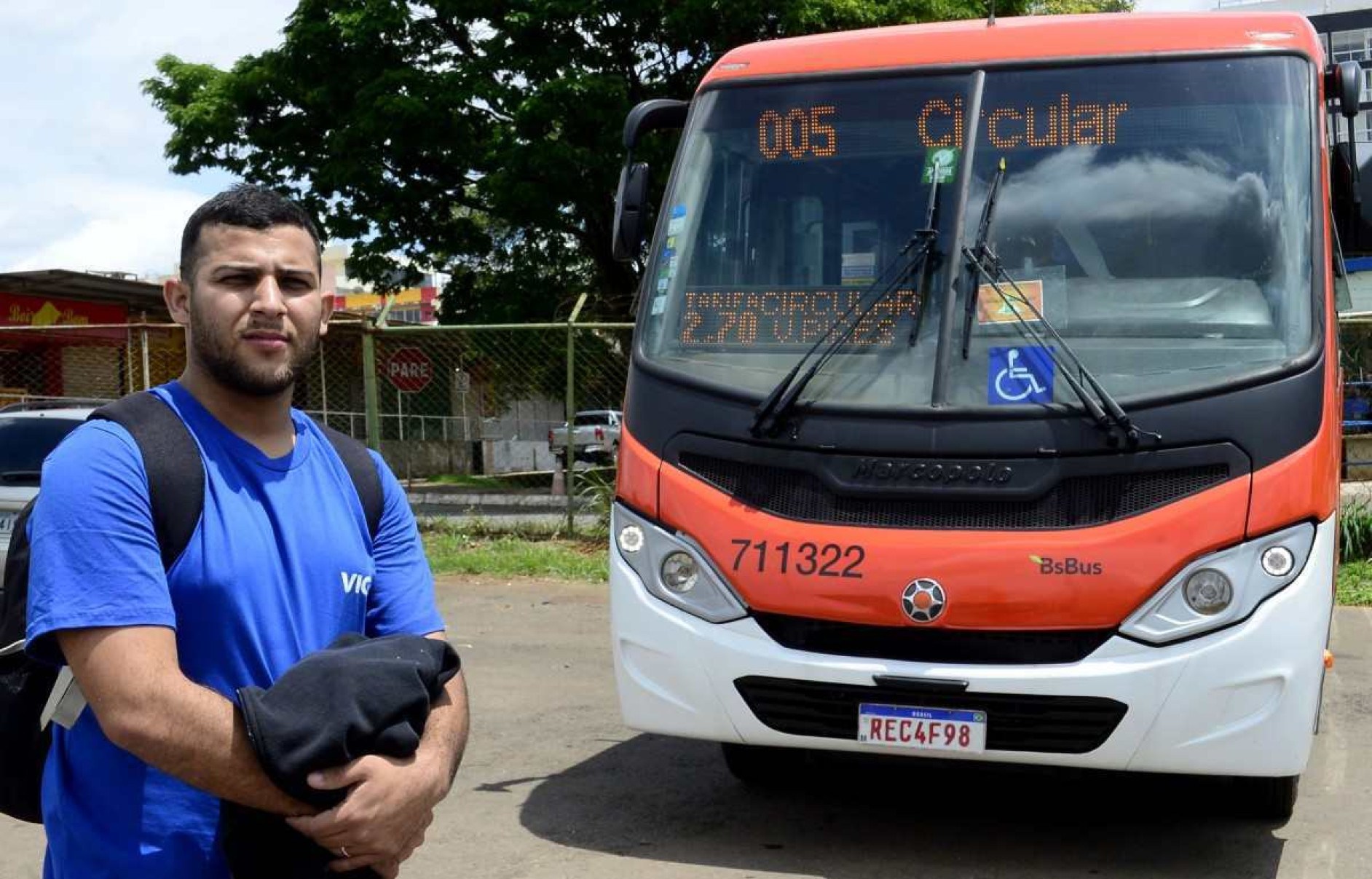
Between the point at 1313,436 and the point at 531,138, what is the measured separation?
16958mm

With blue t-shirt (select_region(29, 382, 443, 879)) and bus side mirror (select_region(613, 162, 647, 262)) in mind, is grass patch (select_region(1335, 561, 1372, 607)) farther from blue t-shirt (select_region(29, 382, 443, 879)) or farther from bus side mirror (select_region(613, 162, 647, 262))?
blue t-shirt (select_region(29, 382, 443, 879))

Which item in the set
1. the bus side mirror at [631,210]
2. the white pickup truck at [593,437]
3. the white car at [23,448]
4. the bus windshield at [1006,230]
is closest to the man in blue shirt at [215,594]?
the bus windshield at [1006,230]

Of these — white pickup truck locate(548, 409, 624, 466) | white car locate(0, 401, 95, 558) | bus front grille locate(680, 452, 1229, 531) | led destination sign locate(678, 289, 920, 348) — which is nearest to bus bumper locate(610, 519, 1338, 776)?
bus front grille locate(680, 452, 1229, 531)

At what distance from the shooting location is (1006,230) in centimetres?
538

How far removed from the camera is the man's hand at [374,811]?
212 centimetres

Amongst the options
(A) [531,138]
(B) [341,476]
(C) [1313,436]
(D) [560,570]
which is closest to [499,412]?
(A) [531,138]

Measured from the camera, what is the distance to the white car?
27.4ft

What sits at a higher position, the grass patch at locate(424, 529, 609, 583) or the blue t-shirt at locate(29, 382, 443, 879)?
the blue t-shirt at locate(29, 382, 443, 879)

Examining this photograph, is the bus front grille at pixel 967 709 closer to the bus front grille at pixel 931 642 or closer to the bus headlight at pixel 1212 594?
the bus front grille at pixel 931 642

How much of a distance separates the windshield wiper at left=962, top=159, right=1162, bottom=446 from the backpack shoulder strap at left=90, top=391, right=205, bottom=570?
128 inches

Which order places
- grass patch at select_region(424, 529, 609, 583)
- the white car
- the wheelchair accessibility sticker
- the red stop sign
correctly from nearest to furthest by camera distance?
the wheelchair accessibility sticker → the white car → grass patch at select_region(424, 529, 609, 583) → the red stop sign

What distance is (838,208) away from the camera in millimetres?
5691

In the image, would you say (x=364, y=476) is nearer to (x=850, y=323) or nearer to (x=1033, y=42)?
(x=850, y=323)

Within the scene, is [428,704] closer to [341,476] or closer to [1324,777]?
[341,476]
